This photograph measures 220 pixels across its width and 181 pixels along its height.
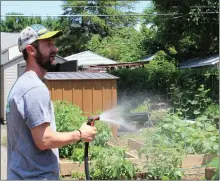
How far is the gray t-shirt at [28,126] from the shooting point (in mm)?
2186

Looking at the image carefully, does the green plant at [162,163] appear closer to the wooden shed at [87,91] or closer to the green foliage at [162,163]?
the green foliage at [162,163]

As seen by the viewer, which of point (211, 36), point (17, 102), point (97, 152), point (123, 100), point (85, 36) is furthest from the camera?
point (211, 36)

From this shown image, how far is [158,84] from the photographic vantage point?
1499 centimetres

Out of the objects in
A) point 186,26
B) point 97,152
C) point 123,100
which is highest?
point 186,26

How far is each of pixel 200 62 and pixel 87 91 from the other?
420 inches

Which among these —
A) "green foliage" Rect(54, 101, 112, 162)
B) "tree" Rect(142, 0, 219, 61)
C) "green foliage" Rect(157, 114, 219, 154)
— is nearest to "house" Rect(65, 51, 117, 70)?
"tree" Rect(142, 0, 219, 61)

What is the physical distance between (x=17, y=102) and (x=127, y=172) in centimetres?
292

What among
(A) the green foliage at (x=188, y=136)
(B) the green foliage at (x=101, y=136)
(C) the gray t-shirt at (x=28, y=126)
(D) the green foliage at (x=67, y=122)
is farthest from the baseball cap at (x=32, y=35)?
(B) the green foliage at (x=101, y=136)

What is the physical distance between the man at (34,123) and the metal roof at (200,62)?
52.0 feet

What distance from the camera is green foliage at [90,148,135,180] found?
16.0ft

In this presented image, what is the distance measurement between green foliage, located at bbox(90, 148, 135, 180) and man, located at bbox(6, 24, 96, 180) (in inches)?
102

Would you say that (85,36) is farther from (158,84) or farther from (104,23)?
(158,84)

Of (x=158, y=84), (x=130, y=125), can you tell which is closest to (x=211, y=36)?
(x=158, y=84)

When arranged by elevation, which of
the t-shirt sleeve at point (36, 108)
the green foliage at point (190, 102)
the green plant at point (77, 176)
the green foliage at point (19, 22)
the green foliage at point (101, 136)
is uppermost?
the t-shirt sleeve at point (36, 108)
